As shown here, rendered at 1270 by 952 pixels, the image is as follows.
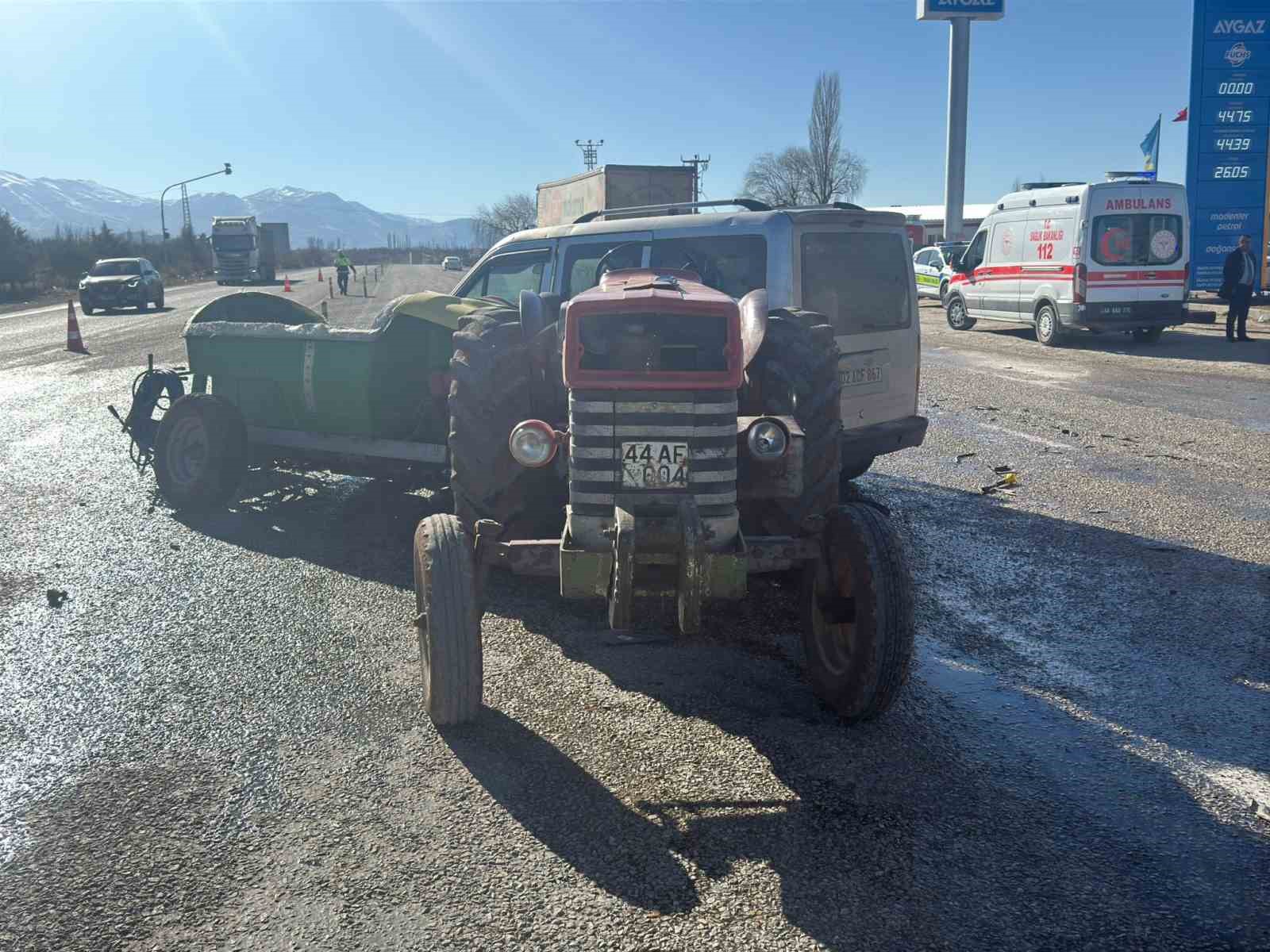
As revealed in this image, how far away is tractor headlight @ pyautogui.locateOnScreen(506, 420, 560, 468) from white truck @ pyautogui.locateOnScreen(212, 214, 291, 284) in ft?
171

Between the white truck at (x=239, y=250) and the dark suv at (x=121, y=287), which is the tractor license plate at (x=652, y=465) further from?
the white truck at (x=239, y=250)

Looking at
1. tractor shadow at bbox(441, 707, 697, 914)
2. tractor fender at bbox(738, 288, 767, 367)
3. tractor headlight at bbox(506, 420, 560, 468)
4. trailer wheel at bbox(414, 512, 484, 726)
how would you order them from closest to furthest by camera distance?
tractor shadow at bbox(441, 707, 697, 914)
trailer wheel at bbox(414, 512, 484, 726)
tractor headlight at bbox(506, 420, 560, 468)
tractor fender at bbox(738, 288, 767, 367)

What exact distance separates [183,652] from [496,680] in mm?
1687

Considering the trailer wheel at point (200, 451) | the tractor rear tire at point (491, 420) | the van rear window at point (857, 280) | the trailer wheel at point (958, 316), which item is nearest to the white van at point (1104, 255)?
the trailer wheel at point (958, 316)

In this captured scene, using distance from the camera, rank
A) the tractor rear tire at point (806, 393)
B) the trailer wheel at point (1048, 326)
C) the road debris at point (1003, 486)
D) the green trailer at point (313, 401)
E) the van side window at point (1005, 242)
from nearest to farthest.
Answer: the tractor rear tire at point (806, 393) < the green trailer at point (313, 401) < the road debris at point (1003, 486) < the trailer wheel at point (1048, 326) < the van side window at point (1005, 242)

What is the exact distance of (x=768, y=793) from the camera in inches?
154

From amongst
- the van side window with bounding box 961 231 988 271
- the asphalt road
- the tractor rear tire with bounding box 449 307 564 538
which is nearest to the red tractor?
the asphalt road

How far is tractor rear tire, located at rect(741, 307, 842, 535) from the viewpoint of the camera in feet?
18.2

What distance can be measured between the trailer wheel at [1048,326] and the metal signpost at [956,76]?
79.3 ft

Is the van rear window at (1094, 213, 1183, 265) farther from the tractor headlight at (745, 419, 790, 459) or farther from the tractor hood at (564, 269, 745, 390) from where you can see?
the tractor hood at (564, 269, 745, 390)

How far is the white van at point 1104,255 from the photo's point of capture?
18312 millimetres

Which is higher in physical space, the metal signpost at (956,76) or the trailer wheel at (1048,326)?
the metal signpost at (956,76)

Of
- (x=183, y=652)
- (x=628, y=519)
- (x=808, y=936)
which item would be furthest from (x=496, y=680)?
(x=808, y=936)

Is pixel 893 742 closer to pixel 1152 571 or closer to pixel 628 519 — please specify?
pixel 628 519
